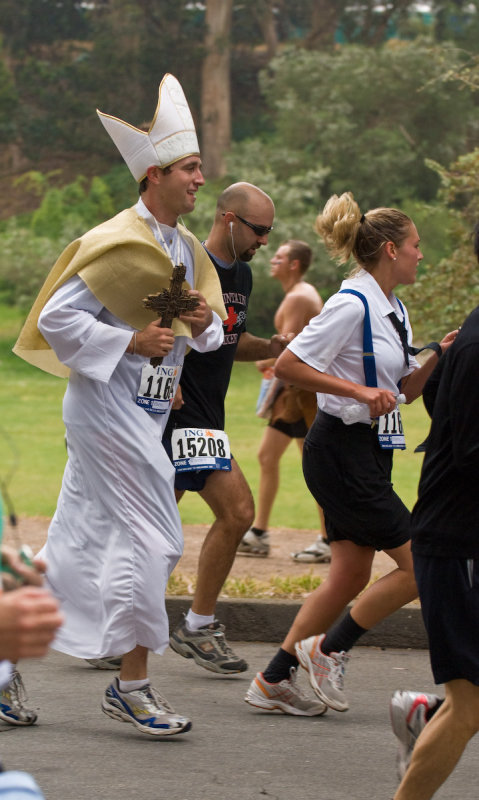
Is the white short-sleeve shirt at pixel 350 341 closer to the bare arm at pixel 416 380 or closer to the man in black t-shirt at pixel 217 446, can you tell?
the bare arm at pixel 416 380

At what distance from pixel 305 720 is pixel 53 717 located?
0.96 m

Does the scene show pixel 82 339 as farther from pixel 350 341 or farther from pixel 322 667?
pixel 322 667

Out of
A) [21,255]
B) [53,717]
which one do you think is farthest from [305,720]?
[21,255]

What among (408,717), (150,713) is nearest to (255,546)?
(150,713)

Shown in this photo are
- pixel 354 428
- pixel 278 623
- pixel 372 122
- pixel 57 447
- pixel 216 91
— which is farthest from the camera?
pixel 216 91

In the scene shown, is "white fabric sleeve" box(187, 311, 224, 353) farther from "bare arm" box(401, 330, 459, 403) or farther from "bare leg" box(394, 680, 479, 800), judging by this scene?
"bare leg" box(394, 680, 479, 800)

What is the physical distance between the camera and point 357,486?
4.68 m

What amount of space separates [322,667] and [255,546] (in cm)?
356

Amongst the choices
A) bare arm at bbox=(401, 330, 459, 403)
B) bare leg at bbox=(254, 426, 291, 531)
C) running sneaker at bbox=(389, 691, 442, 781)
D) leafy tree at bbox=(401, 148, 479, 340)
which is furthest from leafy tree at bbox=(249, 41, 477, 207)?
running sneaker at bbox=(389, 691, 442, 781)

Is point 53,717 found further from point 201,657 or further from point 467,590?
point 467,590

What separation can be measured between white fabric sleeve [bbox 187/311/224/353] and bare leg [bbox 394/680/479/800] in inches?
78.7

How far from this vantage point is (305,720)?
497 centimetres

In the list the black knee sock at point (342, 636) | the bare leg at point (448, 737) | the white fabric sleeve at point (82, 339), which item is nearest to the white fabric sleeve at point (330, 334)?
the white fabric sleeve at point (82, 339)

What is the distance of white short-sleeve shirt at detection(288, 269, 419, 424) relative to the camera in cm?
461
